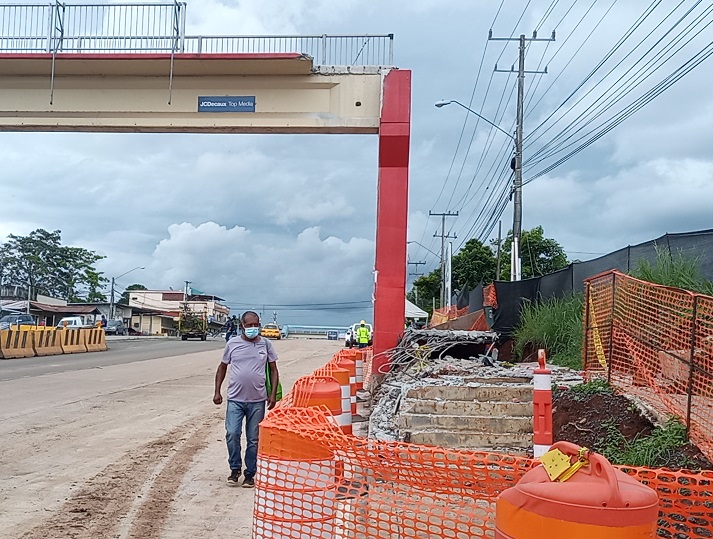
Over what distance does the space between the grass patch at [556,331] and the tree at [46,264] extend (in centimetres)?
8792

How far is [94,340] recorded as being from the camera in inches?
1459

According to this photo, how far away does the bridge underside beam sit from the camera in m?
17.4

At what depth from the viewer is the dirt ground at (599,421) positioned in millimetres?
5520

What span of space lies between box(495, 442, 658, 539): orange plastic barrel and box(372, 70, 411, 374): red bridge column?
14413 millimetres

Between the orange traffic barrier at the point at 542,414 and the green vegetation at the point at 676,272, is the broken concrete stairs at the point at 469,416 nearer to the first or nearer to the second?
the orange traffic barrier at the point at 542,414

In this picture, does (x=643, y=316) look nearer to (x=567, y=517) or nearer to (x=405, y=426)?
(x=405, y=426)

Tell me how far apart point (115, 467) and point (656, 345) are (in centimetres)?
569

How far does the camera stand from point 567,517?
216 centimetres

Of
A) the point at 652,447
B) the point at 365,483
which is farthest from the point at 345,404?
the point at 365,483

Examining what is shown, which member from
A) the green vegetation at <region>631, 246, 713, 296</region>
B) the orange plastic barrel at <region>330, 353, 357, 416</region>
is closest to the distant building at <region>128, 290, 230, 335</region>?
the orange plastic barrel at <region>330, 353, 357, 416</region>

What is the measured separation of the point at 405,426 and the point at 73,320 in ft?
167

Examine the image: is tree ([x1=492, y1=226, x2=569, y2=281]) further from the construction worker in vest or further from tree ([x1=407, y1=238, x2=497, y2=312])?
the construction worker in vest

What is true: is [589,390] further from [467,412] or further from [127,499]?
[127,499]

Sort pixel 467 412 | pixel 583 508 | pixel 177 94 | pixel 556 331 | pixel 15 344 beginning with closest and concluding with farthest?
pixel 583 508
pixel 467 412
pixel 556 331
pixel 177 94
pixel 15 344
